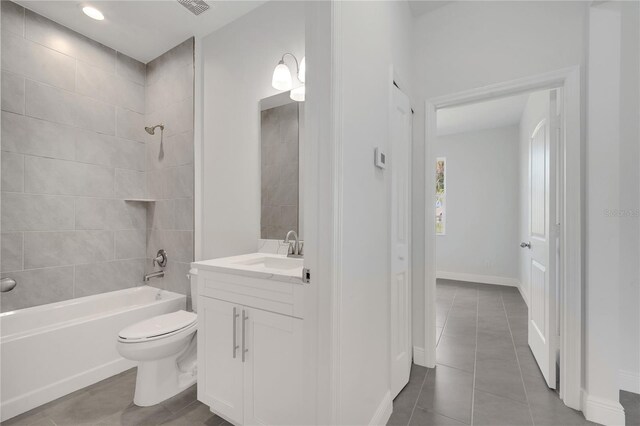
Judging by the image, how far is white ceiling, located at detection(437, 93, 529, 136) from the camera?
392cm

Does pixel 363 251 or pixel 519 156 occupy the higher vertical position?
pixel 519 156

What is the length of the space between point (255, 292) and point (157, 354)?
3.12ft

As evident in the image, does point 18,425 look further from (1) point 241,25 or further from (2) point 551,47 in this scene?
(2) point 551,47

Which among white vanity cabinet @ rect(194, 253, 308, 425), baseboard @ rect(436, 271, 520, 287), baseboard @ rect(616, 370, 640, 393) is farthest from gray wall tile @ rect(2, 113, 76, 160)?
baseboard @ rect(436, 271, 520, 287)

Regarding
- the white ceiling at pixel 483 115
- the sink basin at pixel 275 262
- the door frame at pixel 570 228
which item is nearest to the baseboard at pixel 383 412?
the sink basin at pixel 275 262

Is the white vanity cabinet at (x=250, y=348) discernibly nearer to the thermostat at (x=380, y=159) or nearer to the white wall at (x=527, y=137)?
the thermostat at (x=380, y=159)

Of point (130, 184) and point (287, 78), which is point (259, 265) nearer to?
point (287, 78)

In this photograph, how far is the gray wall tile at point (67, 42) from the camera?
2.31m

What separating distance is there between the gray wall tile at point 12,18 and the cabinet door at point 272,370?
2865mm

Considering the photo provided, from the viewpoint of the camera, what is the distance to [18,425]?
5.51 feet

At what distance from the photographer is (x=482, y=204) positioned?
5.06 m

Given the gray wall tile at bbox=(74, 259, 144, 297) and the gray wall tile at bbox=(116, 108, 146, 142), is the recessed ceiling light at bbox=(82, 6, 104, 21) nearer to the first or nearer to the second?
the gray wall tile at bbox=(116, 108, 146, 142)

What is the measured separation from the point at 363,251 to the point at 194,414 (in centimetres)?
144

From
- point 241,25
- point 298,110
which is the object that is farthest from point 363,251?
point 241,25
